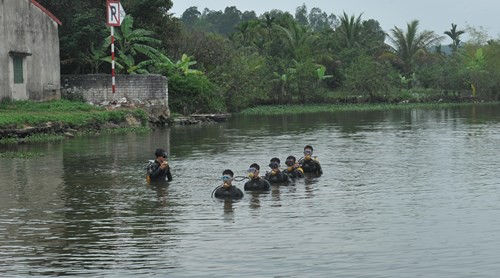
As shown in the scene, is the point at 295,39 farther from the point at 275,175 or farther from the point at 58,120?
the point at 275,175

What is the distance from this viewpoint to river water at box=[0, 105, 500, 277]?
49.3ft

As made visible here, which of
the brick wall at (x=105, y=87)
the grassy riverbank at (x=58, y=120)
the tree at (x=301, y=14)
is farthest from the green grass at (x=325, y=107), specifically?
the tree at (x=301, y=14)

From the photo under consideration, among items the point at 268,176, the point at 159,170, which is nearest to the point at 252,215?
the point at 268,176

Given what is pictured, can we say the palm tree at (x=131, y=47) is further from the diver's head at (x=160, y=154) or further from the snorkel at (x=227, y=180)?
the snorkel at (x=227, y=180)

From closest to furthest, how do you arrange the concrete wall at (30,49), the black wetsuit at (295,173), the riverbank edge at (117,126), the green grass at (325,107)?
the black wetsuit at (295,173), the riverbank edge at (117,126), the concrete wall at (30,49), the green grass at (325,107)

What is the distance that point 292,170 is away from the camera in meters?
A: 26.1

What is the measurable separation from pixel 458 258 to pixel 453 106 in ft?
225

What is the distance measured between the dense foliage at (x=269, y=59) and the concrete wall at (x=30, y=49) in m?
2.50

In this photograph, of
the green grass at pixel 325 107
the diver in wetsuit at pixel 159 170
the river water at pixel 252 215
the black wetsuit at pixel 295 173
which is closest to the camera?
the river water at pixel 252 215

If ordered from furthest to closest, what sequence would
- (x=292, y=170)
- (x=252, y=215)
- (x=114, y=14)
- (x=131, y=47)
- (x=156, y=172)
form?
(x=131, y=47)
(x=114, y=14)
(x=292, y=170)
(x=156, y=172)
(x=252, y=215)

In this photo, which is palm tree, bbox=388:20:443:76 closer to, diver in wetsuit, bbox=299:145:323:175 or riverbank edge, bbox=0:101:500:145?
riverbank edge, bbox=0:101:500:145

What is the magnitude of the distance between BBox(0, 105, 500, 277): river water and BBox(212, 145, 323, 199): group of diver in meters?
0.43

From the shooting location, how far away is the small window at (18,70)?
1775 inches

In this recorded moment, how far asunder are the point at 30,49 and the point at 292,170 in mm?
24603
